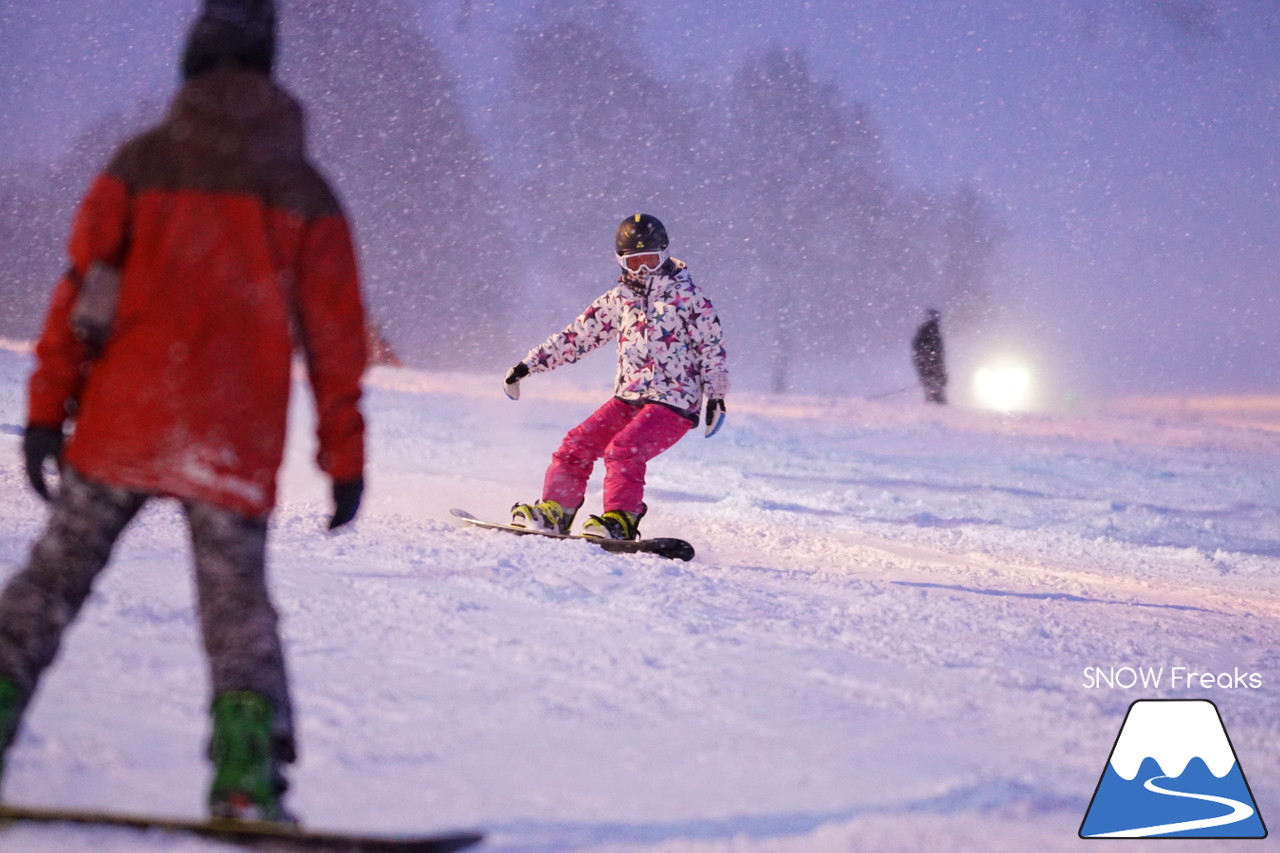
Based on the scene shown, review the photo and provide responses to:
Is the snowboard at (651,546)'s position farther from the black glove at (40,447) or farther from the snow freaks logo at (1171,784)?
the black glove at (40,447)

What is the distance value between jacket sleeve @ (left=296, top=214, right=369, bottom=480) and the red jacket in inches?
0.8

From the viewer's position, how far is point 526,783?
2.37 metres

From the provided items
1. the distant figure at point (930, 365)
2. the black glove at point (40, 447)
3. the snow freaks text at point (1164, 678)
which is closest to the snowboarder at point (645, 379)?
the snow freaks text at point (1164, 678)

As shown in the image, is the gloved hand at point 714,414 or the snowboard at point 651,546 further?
the gloved hand at point 714,414

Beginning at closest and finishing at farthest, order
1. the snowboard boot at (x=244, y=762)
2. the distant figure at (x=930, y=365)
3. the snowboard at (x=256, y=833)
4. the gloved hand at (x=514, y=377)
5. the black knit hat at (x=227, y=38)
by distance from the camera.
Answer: the snowboard at (x=256, y=833)
the snowboard boot at (x=244, y=762)
the black knit hat at (x=227, y=38)
the gloved hand at (x=514, y=377)
the distant figure at (x=930, y=365)

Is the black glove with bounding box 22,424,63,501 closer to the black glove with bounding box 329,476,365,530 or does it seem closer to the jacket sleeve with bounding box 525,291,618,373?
the black glove with bounding box 329,476,365,530

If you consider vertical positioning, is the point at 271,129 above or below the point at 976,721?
above

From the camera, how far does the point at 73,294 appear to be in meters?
2.05

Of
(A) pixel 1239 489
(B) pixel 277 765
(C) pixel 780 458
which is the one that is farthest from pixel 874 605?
(A) pixel 1239 489

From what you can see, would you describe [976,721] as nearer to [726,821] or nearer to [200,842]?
[726,821]

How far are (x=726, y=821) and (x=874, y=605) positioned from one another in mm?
2692

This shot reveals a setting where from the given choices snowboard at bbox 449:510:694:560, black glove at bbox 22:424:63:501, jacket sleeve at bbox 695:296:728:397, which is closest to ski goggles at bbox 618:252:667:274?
jacket sleeve at bbox 695:296:728:397

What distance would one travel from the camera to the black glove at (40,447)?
81.7 inches

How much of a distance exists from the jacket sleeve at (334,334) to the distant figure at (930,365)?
21.8 metres
